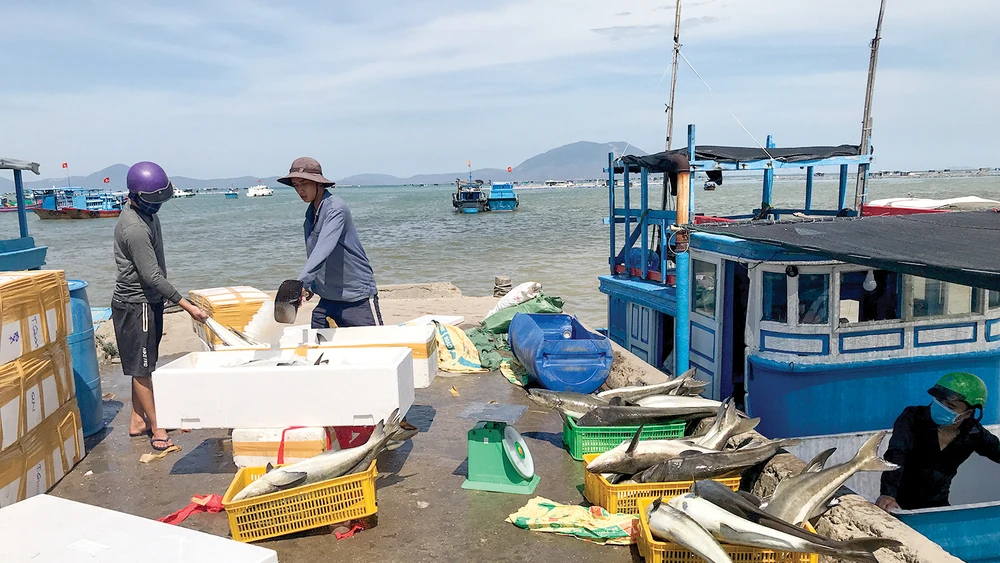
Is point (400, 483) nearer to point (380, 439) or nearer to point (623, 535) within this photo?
point (380, 439)

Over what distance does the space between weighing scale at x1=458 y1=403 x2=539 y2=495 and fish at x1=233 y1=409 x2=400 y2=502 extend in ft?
2.54

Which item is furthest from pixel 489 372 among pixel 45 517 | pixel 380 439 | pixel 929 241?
pixel 45 517

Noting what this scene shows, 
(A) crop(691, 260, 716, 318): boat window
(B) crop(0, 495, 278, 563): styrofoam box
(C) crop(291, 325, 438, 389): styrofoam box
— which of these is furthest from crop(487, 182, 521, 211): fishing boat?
(B) crop(0, 495, 278, 563): styrofoam box

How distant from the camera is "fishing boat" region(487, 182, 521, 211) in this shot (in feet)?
210

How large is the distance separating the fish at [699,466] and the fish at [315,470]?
1662mm

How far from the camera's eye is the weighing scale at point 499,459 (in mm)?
4621

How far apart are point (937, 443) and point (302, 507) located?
4.36 meters

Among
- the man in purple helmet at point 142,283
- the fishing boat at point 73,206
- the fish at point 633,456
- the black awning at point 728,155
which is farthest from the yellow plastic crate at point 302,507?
the fishing boat at point 73,206

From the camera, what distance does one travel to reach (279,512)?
3854mm

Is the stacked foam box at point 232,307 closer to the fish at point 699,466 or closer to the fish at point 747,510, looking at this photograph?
the fish at point 699,466

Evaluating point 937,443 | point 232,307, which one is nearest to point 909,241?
point 937,443

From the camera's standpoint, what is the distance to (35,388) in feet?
14.9

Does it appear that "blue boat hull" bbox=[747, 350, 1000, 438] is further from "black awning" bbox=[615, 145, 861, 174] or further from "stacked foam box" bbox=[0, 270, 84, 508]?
"stacked foam box" bbox=[0, 270, 84, 508]

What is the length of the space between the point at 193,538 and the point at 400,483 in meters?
2.24
